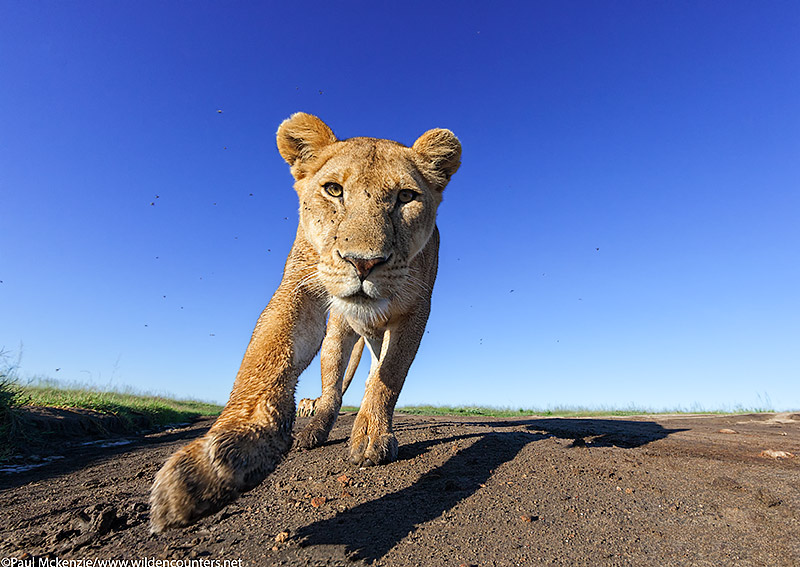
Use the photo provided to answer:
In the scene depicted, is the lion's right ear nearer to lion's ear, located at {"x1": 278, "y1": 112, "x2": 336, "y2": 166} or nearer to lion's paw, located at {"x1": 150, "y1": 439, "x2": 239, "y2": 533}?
lion's ear, located at {"x1": 278, "y1": 112, "x2": 336, "y2": 166}

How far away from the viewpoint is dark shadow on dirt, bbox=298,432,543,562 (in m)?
2.23

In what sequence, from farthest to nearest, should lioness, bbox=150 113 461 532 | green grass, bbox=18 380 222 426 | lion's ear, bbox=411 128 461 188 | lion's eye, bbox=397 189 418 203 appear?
1. green grass, bbox=18 380 222 426
2. lion's ear, bbox=411 128 461 188
3. lion's eye, bbox=397 189 418 203
4. lioness, bbox=150 113 461 532

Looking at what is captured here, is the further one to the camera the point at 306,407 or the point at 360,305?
the point at 306,407

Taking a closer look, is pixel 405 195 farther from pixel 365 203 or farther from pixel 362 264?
pixel 362 264

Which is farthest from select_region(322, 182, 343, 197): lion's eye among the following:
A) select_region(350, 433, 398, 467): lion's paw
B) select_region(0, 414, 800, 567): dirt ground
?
select_region(0, 414, 800, 567): dirt ground

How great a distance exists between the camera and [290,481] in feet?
10.6

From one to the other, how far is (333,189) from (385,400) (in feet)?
6.05

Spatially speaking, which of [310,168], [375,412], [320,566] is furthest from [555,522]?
[310,168]

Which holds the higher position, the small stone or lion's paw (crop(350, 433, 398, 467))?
lion's paw (crop(350, 433, 398, 467))

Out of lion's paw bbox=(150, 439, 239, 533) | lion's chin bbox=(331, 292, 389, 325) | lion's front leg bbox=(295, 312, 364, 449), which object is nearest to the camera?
lion's paw bbox=(150, 439, 239, 533)

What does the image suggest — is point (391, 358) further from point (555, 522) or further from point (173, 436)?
point (173, 436)

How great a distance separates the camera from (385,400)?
3.91 meters

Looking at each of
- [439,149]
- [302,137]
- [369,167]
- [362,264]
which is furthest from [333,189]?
[439,149]

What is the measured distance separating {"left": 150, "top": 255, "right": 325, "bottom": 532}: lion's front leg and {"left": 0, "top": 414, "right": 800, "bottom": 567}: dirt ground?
0.34m
